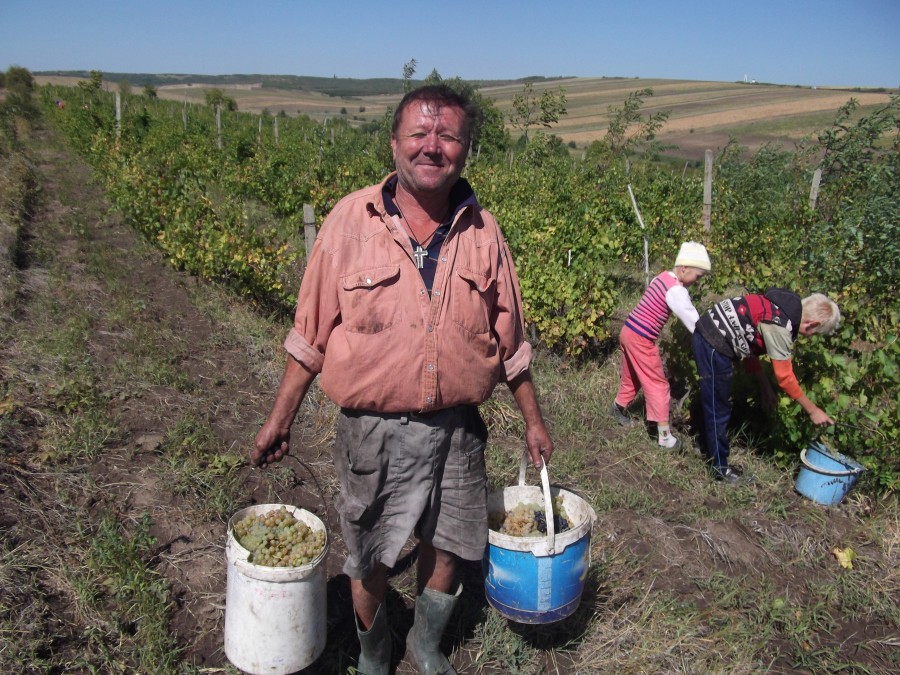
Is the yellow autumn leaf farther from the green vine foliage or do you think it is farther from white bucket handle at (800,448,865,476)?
the green vine foliage

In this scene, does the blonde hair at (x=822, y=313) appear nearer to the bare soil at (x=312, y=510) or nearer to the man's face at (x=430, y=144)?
the bare soil at (x=312, y=510)

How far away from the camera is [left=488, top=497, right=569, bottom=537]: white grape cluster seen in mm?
2439

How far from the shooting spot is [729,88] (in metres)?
58.2

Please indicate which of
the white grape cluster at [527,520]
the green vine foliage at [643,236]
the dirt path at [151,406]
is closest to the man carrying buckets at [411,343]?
the white grape cluster at [527,520]

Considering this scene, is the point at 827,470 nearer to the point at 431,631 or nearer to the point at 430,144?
the point at 431,631

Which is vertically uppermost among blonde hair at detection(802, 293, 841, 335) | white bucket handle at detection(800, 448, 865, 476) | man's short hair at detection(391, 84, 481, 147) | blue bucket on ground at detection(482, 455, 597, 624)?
man's short hair at detection(391, 84, 481, 147)

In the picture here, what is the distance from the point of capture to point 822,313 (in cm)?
352

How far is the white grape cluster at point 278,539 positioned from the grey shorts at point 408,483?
0.17 m

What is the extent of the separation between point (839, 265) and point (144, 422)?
5.89 meters

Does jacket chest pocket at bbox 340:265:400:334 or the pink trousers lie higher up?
jacket chest pocket at bbox 340:265:400:334

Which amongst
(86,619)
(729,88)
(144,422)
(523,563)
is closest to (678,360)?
(523,563)

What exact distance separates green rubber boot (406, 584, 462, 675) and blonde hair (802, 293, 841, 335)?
7.83 ft

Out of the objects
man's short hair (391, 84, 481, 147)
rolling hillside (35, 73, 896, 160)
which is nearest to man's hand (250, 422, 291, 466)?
man's short hair (391, 84, 481, 147)

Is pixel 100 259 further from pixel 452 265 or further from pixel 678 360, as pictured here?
pixel 452 265
